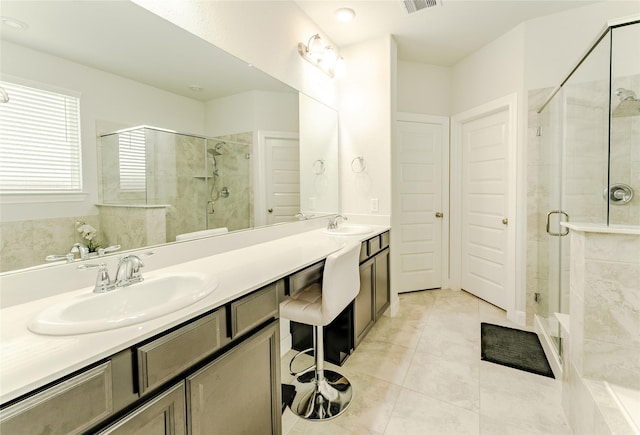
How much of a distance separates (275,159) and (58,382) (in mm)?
1716

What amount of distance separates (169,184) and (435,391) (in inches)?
74.5

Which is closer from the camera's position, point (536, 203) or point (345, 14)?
point (345, 14)

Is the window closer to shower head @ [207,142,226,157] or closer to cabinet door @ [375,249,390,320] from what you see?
shower head @ [207,142,226,157]

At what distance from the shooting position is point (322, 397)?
5.57ft

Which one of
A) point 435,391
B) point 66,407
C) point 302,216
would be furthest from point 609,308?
point 66,407

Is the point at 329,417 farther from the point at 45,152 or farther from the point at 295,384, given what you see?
the point at 45,152

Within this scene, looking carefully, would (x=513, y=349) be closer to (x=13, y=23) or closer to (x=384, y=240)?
(x=384, y=240)

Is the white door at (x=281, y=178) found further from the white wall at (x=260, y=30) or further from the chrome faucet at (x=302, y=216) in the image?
the white wall at (x=260, y=30)

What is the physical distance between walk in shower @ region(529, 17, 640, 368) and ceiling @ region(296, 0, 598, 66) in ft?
2.71

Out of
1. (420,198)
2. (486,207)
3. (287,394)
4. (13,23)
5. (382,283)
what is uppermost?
(13,23)

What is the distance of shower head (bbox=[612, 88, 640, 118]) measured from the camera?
1954mm

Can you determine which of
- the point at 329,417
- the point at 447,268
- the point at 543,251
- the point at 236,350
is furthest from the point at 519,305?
the point at 236,350

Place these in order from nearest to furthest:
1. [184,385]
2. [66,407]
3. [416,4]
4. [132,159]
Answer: [66,407], [184,385], [132,159], [416,4]

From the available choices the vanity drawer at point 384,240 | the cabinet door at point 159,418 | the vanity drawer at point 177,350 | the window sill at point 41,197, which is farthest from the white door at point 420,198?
the window sill at point 41,197
